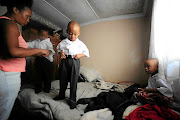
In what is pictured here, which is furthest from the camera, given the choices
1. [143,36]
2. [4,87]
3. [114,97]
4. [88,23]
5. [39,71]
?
[88,23]

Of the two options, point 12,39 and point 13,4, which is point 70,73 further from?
point 13,4

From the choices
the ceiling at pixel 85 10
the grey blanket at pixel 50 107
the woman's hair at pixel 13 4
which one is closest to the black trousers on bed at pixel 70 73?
the grey blanket at pixel 50 107

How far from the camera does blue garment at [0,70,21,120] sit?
1.67ft

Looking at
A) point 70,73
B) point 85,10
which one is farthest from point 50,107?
point 85,10

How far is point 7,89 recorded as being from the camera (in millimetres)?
524

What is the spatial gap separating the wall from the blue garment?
79.8 inches

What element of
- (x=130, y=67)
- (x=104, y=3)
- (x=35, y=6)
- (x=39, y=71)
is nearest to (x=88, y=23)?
(x=104, y=3)

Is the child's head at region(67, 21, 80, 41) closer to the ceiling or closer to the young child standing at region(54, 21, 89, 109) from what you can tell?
the young child standing at region(54, 21, 89, 109)

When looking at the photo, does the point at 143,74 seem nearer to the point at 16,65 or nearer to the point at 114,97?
the point at 114,97

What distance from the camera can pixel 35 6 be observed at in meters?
1.86

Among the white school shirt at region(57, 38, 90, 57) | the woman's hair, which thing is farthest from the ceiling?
the woman's hair

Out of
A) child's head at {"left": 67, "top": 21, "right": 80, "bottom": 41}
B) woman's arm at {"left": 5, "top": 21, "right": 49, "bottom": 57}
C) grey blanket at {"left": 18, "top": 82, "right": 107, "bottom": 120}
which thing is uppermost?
child's head at {"left": 67, "top": 21, "right": 80, "bottom": 41}

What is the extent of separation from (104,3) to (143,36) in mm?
1128

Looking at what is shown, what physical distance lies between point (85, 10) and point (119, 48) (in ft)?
4.12
